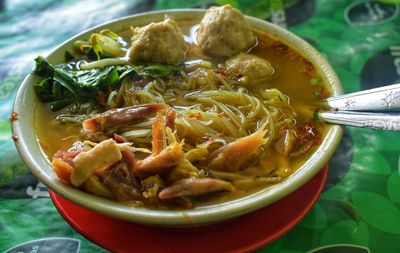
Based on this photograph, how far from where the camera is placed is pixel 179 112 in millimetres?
1989

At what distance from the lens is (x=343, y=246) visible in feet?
6.31

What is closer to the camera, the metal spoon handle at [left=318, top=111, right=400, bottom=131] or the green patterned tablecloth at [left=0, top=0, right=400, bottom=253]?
the metal spoon handle at [left=318, top=111, right=400, bottom=131]

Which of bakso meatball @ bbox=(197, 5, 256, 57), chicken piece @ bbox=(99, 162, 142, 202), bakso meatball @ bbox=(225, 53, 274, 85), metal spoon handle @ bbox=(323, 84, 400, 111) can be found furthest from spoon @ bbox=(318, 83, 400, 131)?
chicken piece @ bbox=(99, 162, 142, 202)

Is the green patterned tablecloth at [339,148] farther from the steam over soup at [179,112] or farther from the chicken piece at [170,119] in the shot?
the chicken piece at [170,119]

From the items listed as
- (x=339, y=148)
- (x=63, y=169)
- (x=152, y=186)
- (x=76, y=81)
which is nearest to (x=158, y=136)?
(x=152, y=186)

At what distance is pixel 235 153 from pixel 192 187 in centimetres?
23

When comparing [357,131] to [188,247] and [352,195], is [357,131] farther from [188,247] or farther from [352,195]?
[188,247]

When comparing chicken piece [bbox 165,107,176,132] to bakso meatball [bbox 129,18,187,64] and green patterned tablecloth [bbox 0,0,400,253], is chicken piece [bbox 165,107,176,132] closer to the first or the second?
bakso meatball [bbox 129,18,187,64]

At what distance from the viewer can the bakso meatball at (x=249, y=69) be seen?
2.19 metres

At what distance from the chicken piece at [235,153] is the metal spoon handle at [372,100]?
45 cm

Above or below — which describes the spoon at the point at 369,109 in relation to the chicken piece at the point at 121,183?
below

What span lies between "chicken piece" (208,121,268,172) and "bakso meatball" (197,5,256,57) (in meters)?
0.71

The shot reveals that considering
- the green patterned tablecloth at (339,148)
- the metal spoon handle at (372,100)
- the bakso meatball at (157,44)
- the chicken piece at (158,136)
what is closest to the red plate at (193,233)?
the green patterned tablecloth at (339,148)

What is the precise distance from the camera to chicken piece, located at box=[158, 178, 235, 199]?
160 cm
